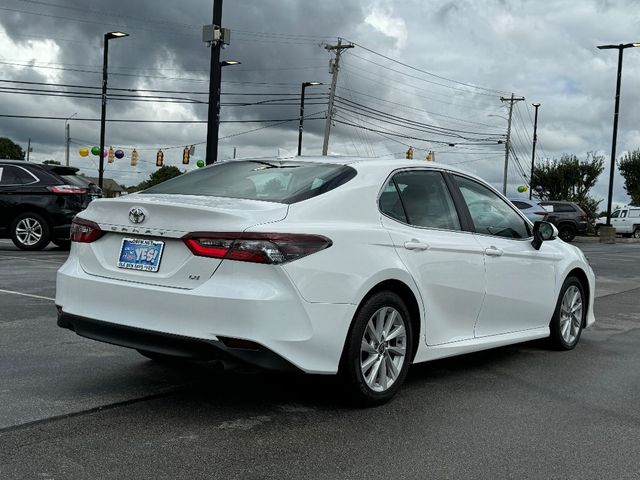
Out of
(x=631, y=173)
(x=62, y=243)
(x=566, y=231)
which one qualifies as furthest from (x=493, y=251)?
(x=631, y=173)

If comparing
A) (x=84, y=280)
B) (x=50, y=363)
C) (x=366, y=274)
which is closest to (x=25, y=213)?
(x=50, y=363)

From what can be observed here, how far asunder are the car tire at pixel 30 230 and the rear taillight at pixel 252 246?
441 inches

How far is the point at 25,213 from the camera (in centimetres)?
1416

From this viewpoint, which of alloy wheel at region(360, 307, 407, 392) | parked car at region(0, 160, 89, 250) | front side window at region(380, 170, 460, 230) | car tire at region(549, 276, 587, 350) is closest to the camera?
alloy wheel at region(360, 307, 407, 392)

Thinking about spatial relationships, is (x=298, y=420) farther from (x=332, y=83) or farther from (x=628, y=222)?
(x=628, y=222)

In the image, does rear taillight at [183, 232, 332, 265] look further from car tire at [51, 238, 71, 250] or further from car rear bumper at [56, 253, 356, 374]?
car tire at [51, 238, 71, 250]

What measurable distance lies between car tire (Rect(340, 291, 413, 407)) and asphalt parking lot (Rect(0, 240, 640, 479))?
0.14 m

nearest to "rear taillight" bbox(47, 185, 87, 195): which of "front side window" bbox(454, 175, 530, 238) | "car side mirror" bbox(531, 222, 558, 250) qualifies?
"front side window" bbox(454, 175, 530, 238)

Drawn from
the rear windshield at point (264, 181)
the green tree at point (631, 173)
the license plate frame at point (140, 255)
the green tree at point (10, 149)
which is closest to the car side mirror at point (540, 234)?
the rear windshield at point (264, 181)

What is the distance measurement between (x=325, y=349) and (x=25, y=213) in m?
11.7

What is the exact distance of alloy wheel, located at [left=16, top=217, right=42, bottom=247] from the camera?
1417 centimetres

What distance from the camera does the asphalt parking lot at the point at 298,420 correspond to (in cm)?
343

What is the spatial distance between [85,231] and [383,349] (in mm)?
1944

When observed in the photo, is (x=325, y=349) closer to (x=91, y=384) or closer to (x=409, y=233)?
(x=409, y=233)
